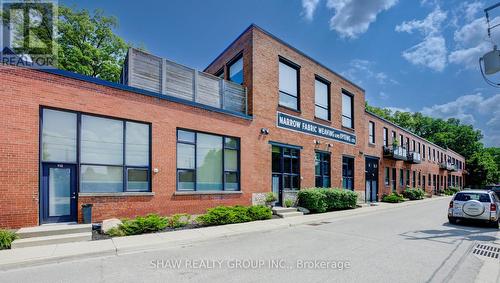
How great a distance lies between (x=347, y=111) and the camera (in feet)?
78.9

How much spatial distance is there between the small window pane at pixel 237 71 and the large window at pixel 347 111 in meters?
10.2

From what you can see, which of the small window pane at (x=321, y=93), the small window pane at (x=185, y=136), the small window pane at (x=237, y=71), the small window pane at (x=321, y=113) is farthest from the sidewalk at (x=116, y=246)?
the small window pane at (x=321, y=93)

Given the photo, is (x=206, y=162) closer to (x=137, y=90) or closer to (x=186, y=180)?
(x=186, y=180)

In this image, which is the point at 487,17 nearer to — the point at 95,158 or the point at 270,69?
the point at 270,69

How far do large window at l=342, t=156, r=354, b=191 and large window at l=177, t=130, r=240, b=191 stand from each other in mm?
11234

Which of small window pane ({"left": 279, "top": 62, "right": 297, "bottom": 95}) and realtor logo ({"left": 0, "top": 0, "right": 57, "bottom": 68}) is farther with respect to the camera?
realtor logo ({"left": 0, "top": 0, "right": 57, "bottom": 68})

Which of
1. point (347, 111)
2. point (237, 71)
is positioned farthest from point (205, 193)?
point (347, 111)

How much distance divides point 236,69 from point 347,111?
11.1 metres

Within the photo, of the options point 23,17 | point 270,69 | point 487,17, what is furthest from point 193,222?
point 23,17

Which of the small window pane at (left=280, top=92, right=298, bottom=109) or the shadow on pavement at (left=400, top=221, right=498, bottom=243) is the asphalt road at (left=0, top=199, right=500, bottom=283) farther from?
the small window pane at (left=280, top=92, right=298, bottom=109)

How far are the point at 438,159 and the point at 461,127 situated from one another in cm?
3323

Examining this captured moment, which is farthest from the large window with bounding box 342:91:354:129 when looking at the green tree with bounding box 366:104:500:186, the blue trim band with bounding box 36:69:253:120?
the green tree with bounding box 366:104:500:186

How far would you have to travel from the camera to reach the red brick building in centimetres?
898

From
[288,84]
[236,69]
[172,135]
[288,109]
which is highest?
[236,69]
